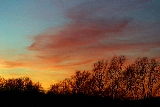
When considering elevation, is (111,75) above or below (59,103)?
above

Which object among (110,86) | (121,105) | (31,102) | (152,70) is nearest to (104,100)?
(121,105)

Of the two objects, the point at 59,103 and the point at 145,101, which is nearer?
the point at 59,103

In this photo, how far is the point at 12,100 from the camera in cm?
2791

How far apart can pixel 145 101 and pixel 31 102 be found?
1402 cm

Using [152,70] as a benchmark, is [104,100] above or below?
below

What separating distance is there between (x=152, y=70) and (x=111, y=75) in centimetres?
1313

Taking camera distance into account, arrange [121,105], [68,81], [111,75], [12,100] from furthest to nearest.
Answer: [68,81] → [111,75] → [121,105] → [12,100]

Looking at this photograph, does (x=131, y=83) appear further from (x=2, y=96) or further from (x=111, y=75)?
(x=2, y=96)

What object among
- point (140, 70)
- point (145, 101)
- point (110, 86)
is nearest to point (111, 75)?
point (110, 86)

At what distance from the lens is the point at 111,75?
7712cm

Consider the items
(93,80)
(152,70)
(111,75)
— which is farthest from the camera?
(93,80)

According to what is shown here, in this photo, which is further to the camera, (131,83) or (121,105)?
(131,83)

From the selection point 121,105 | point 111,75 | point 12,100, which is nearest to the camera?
point 12,100

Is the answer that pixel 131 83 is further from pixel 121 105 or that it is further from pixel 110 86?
pixel 121 105
